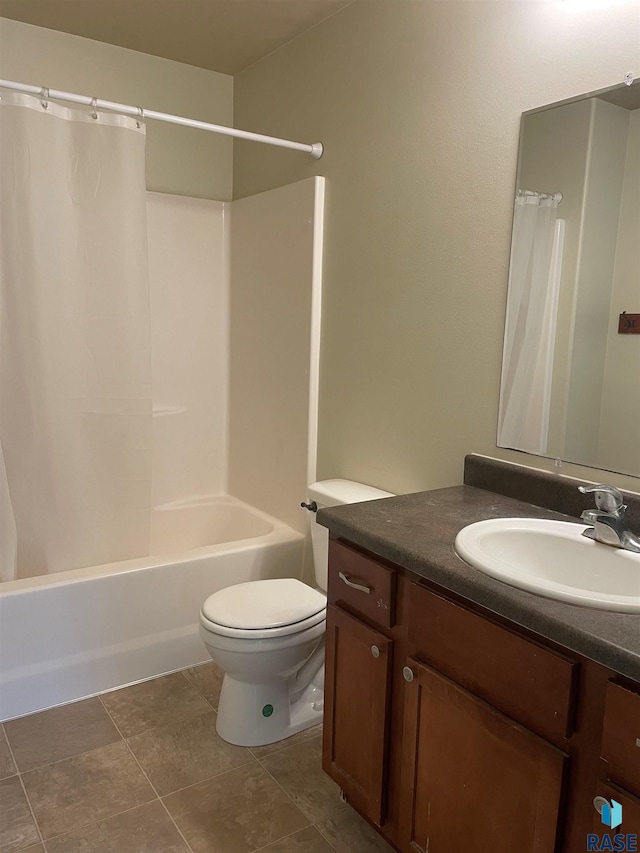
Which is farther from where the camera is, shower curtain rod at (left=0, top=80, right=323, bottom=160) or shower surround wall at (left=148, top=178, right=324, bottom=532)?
shower surround wall at (left=148, top=178, right=324, bottom=532)

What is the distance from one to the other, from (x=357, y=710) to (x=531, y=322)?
1.10 metres

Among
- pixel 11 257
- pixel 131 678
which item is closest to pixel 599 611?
pixel 131 678

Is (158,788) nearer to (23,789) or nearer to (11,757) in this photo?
(23,789)

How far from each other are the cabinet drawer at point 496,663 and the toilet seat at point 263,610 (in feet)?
2.18

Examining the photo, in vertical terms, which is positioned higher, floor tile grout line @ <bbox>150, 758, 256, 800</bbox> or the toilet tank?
the toilet tank

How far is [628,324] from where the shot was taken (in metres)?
1.55

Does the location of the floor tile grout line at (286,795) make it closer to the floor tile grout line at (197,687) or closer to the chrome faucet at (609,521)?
the floor tile grout line at (197,687)

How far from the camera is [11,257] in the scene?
222 centimetres

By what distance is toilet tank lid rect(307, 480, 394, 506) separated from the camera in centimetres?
225

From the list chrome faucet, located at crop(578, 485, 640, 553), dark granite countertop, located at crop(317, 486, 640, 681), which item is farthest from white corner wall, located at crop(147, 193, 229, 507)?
chrome faucet, located at crop(578, 485, 640, 553)

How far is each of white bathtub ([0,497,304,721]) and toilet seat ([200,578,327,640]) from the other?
37 cm

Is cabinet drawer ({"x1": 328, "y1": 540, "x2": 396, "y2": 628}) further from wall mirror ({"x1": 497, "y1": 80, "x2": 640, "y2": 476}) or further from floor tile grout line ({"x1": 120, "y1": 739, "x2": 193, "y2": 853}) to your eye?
floor tile grout line ({"x1": 120, "y1": 739, "x2": 193, "y2": 853})

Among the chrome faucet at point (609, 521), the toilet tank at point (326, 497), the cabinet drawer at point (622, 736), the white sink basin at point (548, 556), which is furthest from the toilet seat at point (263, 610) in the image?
the cabinet drawer at point (622, 736)

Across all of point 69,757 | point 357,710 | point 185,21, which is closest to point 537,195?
point 357,710
